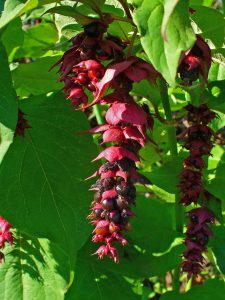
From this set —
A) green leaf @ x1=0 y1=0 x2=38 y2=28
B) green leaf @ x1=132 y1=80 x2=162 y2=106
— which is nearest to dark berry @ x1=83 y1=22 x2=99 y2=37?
green leaf @ x1=0 y1=0 x2=38 y2=28

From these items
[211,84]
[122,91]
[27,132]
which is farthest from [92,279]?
[122,91]

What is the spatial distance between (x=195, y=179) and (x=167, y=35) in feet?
1.49

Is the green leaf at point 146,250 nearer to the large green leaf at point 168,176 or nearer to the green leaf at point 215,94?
the large green leaf at point 168,176

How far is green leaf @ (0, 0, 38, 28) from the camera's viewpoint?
66cm

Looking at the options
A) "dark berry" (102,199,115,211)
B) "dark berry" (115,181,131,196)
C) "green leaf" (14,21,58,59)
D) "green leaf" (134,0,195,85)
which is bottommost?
"green leaf" (14,21,58,59)

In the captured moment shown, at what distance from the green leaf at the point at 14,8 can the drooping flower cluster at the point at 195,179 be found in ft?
1.33

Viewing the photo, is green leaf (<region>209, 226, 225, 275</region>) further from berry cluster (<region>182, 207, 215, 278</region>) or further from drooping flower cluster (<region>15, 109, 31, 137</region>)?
drooping flower cluster (<region>15, 109, 31, 137</region>)

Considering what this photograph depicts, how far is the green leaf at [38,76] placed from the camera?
123 centimetres

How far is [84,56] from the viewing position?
77 centimetres

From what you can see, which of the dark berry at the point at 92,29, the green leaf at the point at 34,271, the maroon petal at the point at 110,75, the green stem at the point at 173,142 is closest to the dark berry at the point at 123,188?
the maroon petal at the point at 110,75

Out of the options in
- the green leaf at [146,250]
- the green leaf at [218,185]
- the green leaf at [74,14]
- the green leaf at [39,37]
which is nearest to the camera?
the green leaf at [74,14]

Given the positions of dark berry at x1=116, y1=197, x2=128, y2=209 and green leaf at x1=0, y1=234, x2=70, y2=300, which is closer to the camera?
dark berry at x1=116, y1=197, x2=128, y2=209

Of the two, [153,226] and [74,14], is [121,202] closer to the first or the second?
[74,14]

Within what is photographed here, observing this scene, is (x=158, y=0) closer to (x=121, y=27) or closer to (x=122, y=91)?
(x=122, y=91)
